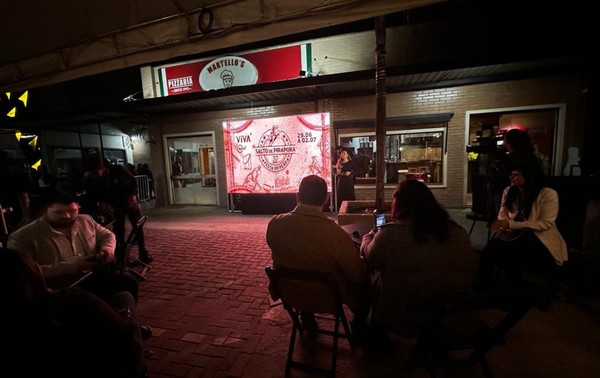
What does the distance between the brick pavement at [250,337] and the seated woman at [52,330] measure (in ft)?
3.87

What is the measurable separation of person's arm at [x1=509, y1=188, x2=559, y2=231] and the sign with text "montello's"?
20.5ft

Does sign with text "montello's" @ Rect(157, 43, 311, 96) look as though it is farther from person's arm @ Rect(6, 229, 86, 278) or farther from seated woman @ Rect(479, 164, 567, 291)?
person's arm @ Rect(6, 229, 86, 278)

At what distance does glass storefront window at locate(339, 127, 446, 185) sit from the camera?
7754mm

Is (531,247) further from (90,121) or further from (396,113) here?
(90,121)

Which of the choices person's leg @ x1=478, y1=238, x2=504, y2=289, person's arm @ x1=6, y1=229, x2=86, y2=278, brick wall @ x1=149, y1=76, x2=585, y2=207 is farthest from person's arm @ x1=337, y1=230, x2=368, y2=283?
brick wall @ x1=149, y1=76, x2=585, y2=207

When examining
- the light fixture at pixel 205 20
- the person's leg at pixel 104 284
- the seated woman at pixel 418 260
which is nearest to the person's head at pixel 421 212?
the seated woman at pixel 418 260

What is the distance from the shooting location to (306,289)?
1.99m

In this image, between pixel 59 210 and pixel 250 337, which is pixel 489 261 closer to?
A: pixel 250 337

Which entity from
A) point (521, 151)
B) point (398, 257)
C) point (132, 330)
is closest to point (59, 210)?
point (132, 330)

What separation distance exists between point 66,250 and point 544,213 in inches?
195

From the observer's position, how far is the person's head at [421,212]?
1809 mm

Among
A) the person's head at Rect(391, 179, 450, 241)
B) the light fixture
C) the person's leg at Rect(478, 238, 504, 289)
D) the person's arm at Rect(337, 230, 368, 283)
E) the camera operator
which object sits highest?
the light fixture

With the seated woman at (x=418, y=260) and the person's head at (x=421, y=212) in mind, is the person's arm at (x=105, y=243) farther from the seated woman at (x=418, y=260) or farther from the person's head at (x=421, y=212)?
the person's head at (x=421, y=212)

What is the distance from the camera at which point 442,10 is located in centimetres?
641
